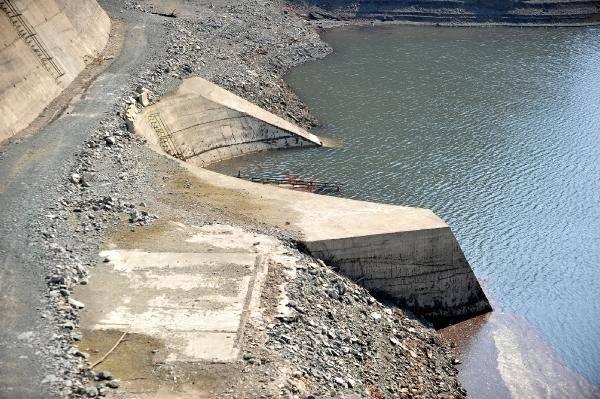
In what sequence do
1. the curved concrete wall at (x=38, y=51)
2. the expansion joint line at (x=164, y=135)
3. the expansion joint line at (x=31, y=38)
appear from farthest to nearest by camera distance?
the expansion joint line at (x=31, y=38) → the expansion joint line at (x=164, y=135) → the curved concrete wall at (x=38, y=51)

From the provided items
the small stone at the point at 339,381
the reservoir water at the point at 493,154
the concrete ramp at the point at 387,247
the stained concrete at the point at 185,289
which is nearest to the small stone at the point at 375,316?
the concrete ramp at the point at 387,247

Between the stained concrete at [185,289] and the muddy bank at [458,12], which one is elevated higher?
the stained concrete at [185,289]

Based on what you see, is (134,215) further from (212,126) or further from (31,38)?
(31,38)

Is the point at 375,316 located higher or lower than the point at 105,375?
lower

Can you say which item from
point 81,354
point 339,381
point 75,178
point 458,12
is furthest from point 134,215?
point 458,12

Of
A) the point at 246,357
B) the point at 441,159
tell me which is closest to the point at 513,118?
the point at 441,159

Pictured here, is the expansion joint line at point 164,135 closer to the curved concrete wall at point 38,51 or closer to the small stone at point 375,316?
the curved concrete wall at point 38,51
